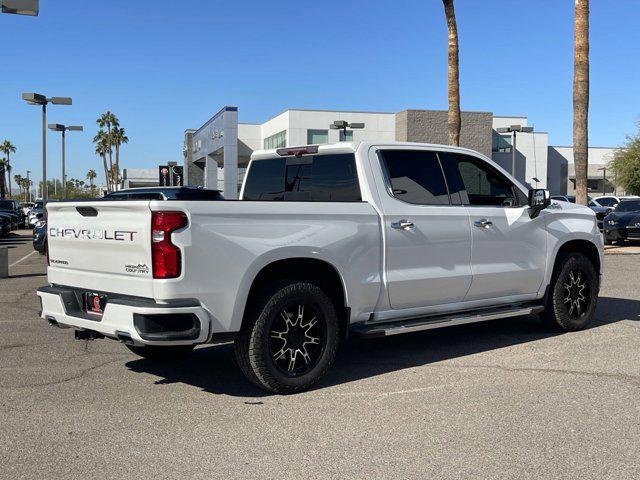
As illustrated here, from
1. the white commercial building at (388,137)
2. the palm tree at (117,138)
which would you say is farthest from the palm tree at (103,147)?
the white commercial building at (388,137)

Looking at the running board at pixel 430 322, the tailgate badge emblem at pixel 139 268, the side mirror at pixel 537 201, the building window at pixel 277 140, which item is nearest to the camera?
the tailgate badge emblem at pixel 139 268

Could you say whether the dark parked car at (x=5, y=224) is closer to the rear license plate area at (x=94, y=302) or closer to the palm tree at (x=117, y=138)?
the rear license plate area at (x=94, y=302)

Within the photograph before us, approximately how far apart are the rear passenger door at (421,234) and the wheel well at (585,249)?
1811 millimetres

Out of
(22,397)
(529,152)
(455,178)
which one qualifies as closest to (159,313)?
(22,397)

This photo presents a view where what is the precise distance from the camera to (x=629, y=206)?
74.9 feet

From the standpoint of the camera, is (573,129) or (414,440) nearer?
(414,440)

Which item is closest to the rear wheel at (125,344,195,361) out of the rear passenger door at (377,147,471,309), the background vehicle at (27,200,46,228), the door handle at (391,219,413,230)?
the rear passenger door at (377,147,471,309)

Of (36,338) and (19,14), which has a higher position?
(19,14)

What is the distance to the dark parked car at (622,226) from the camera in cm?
2092

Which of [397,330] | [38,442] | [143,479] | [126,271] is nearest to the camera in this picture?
[143,479]

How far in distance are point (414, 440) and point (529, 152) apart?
56.0m

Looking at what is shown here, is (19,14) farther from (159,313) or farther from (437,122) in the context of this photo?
(437,122)

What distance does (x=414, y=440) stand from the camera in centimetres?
434

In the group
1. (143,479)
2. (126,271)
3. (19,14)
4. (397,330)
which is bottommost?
A: (143,479)
